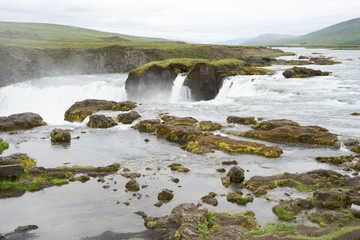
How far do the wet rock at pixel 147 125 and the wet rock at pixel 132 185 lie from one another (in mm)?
15017

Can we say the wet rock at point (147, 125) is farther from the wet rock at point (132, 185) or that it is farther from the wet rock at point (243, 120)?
the wet rock at point (132, 185)

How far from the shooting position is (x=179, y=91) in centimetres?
5759

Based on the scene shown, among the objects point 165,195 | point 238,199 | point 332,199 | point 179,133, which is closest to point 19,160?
point 165,195

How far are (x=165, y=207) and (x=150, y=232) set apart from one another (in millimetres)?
3005

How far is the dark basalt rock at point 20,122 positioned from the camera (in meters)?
38.1

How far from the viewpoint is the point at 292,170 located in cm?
2288

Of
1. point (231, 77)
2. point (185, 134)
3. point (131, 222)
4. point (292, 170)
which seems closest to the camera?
point (131, 222)

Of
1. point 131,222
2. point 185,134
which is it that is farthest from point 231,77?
point 131,222

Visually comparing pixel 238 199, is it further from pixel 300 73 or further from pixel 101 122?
pixel 300 73

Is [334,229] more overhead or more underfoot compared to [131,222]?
more overhead

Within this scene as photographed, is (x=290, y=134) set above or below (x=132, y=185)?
above

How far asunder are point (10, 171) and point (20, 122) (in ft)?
62.8

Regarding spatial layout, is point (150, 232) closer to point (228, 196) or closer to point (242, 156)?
point (228, 196)

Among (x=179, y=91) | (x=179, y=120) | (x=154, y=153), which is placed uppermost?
(x=179, y=91)
